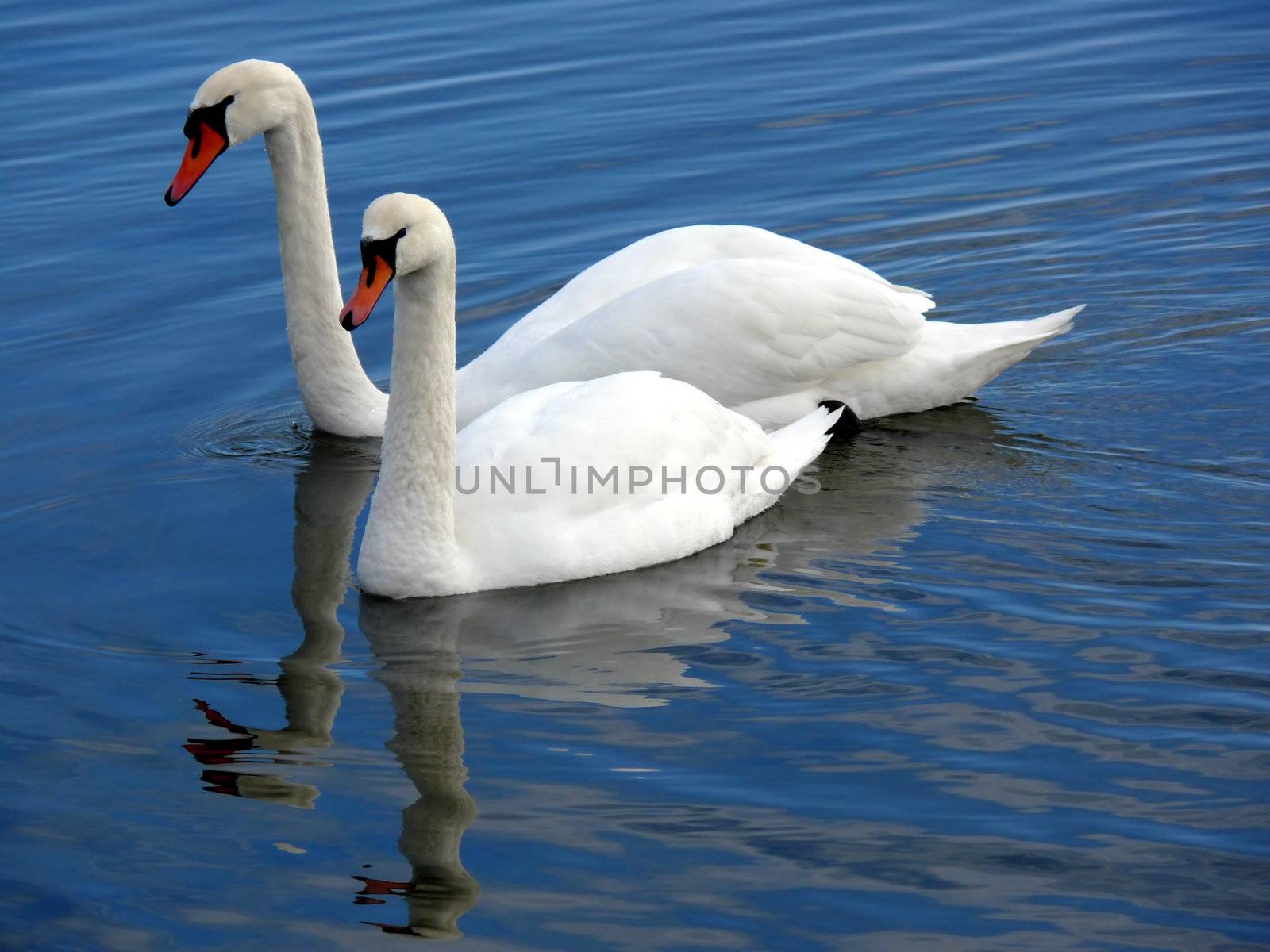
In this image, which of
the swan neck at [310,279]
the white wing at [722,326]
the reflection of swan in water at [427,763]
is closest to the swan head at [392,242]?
the reflection of swan in water at [427,763]

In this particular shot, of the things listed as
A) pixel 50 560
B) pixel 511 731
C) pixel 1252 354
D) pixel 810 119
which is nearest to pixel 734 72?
pixel 810 119

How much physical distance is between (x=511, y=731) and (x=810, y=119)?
8.59 m

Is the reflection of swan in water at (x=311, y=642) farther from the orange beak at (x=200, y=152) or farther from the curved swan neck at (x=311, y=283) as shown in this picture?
the orange beak at (x=200, y=152)

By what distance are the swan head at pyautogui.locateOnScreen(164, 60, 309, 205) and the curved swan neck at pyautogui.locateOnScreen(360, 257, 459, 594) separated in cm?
230

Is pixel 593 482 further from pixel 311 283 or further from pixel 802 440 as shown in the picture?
pixel 311 283

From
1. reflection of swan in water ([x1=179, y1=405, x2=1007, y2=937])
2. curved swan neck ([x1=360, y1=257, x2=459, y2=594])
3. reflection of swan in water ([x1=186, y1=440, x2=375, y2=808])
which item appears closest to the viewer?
reflection of swan in water ([x1=179, y1=405, x2=1007, y2=937])

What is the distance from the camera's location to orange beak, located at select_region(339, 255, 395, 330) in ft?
24.2

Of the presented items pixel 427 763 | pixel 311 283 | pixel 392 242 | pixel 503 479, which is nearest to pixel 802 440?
pixel 503 479

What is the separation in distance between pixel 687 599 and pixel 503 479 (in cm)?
91

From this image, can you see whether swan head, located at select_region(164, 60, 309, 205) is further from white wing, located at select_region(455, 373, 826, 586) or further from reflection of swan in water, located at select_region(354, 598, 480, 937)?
reflection of swan in water, located at select_region(354, 598, 480, 937)

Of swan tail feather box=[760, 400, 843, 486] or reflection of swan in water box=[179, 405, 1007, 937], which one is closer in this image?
reflection of swan in water box=[179, 405, 1007, 937]

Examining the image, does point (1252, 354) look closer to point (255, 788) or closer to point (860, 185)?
point (860, 185)

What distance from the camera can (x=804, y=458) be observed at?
8852 millimetres

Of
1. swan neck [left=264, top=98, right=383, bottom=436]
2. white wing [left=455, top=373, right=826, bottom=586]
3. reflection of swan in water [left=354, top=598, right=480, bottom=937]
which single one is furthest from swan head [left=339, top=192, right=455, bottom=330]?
swan neck [left=264, top=98, right=383, bottom=436]
